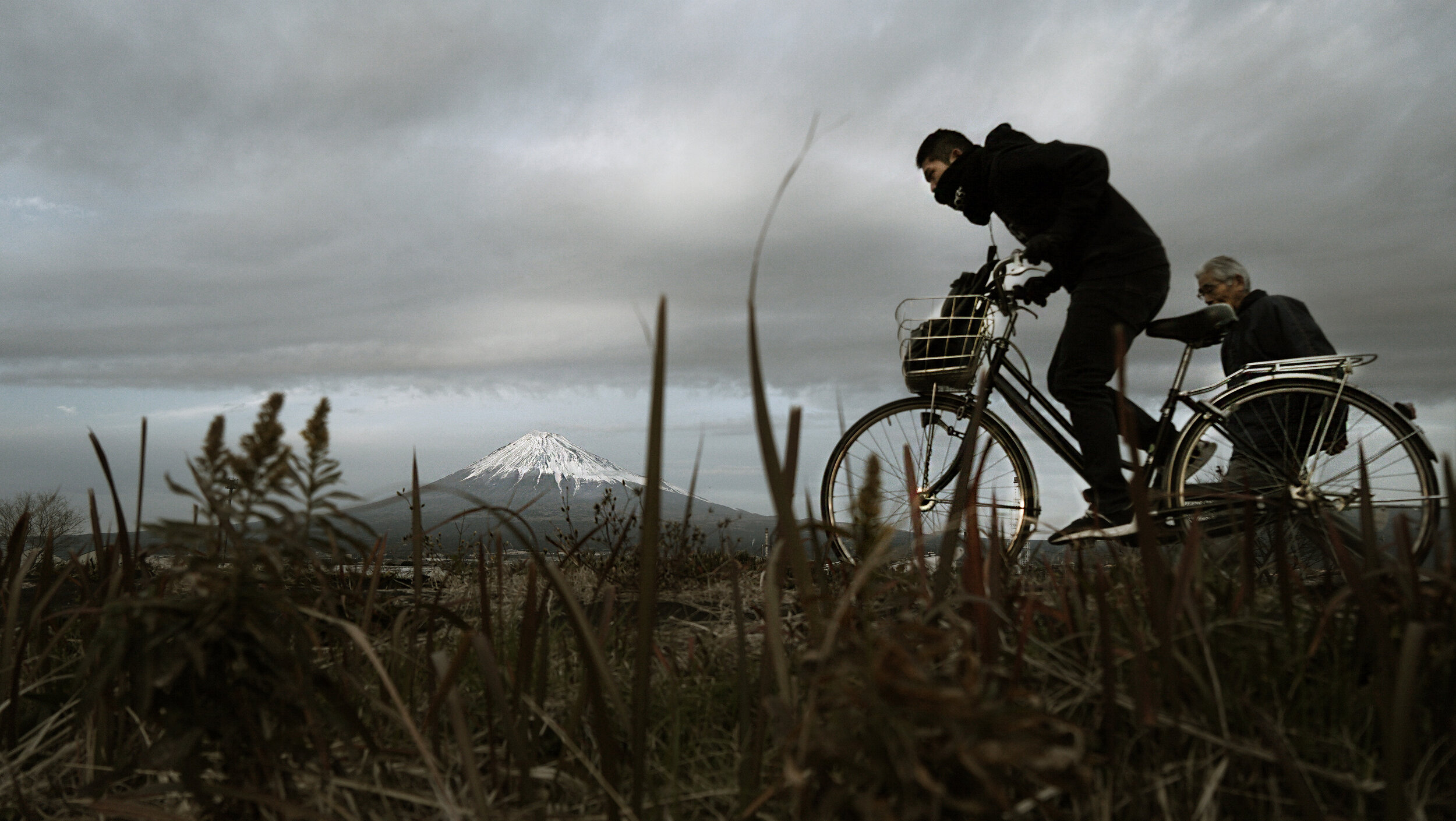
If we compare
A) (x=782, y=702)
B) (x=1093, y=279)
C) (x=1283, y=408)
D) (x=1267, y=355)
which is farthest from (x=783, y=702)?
(x=1267, y=355)

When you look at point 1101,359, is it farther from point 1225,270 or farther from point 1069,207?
point 1225,270

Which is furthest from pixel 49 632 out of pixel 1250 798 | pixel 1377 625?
pixel 1377 625

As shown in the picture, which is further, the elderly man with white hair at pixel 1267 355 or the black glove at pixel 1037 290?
the black glove at pixel 1037 290

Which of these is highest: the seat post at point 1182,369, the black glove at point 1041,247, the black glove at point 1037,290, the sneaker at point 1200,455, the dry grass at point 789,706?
the black glove at point 1041,247

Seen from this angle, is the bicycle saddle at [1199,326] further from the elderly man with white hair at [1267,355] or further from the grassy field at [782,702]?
the grassy field at [782,702]

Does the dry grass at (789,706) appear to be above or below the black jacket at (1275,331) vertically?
below

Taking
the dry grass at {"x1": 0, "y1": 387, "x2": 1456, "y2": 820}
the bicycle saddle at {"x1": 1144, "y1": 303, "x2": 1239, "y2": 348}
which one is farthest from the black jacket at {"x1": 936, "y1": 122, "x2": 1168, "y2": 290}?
Result: the dry grass at {"x1": 0, "y1": 387, "x2": 1456, "y2": 820}

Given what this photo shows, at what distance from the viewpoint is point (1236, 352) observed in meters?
5.99

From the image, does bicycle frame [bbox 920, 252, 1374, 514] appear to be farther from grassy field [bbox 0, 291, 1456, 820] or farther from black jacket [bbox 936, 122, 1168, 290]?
grassy field [bbox 0, 291, 1456, 820]

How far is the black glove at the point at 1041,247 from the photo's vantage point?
427 cm

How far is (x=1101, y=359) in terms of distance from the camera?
170 inches

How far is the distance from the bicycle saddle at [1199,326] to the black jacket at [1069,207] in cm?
33

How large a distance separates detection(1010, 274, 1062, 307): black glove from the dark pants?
10.9 inches

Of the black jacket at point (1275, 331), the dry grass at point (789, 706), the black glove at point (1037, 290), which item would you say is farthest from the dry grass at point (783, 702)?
the black jacket at point (1275, 331)
